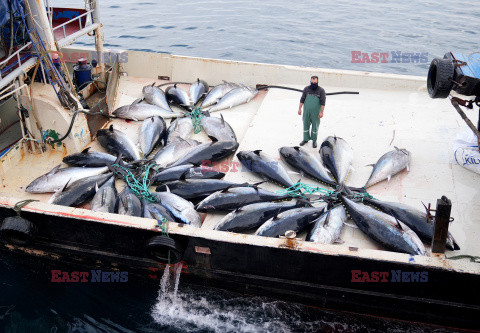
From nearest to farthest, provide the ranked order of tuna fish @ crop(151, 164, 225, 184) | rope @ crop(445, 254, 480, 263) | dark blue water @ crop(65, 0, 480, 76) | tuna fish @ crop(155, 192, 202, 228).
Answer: rope @ crop(445, 254, 480, 263), tuna fish @ crop(155, 192, 202, 228), tuna fish @ crop(151, 164, 225, 184), dark blue water @ crop(65, 0, 480, 76)

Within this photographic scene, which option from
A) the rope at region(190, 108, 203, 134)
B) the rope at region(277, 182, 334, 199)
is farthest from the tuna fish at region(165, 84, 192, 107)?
the rope at region(277, 182, 334, 199)

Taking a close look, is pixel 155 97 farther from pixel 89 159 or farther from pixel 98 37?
pixel 89 159

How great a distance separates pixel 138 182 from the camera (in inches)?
250

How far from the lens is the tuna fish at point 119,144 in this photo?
7039 mm

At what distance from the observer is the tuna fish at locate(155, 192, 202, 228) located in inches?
223

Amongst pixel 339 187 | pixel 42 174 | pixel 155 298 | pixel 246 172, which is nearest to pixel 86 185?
pixel 42 174

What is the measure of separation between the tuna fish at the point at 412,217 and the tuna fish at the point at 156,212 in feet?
9.14

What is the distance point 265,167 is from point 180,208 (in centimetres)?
140

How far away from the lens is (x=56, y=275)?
611 cm

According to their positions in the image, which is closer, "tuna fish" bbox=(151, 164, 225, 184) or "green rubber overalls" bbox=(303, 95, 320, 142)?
"tuna fish" bbox=(151, 164, 225, 184)

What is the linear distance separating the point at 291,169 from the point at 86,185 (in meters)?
3.05

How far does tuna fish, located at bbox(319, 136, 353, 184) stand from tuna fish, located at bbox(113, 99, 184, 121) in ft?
10.1

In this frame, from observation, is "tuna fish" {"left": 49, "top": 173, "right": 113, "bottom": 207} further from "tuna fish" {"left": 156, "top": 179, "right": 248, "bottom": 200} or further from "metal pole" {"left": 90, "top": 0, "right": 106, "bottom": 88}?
"metal pole" {"left": 90, "top": 0, "right": 106, "bottom": 88}

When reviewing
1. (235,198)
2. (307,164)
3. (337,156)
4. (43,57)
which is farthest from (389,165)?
(43,57)
